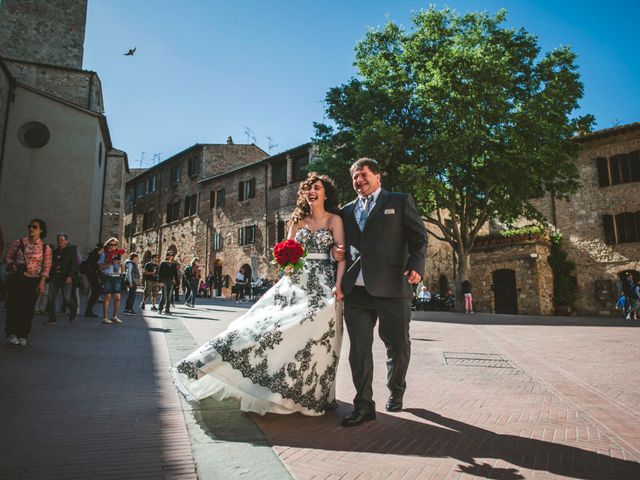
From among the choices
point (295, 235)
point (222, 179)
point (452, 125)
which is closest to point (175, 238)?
point (222, 179)

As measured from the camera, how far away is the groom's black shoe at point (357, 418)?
316cm

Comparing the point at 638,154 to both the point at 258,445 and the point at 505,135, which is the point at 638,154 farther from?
the point at 258,445

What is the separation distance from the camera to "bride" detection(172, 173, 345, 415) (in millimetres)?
3273

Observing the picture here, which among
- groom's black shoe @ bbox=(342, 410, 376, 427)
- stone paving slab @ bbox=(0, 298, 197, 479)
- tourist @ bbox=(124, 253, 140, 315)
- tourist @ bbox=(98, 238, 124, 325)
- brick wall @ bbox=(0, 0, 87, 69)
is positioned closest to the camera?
stone paving slab @ bbox=(0, 298, 197, 479)

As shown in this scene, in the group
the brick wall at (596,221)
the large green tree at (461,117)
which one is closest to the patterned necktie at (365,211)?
the large green tree at (461,117)

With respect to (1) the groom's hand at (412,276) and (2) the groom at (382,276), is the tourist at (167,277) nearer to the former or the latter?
(2) the groom at (382,276)

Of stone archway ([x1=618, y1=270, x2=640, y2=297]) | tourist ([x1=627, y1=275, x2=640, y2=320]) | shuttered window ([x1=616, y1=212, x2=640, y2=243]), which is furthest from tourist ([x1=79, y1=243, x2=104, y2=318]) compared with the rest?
shuttered window ([x1=616, y1=212, x2=640, y2=243])

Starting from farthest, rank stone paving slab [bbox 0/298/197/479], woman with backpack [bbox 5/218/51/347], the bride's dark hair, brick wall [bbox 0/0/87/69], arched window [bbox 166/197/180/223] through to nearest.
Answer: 1. arched window [bbox 166/197/180/223]
2. brick wall [bbox 0/0/87/69]
3. woman with backpack [bbox 5/218/51/347]
4. the bride's dark hair
5. stone paving slab [bbox 0/298/197/479]

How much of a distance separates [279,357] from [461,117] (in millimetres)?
15173

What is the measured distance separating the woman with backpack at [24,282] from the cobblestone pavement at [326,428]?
0.57 m

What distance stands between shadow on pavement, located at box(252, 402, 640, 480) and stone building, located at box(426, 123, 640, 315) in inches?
878

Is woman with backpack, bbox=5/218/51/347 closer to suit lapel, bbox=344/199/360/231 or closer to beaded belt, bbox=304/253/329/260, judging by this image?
beaded belt, bbox=304/253/329/260

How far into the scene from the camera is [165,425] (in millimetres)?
3035

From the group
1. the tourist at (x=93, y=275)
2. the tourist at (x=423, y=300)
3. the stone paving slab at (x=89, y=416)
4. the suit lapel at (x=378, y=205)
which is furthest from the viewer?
the tourist at (x=423, y=300)
